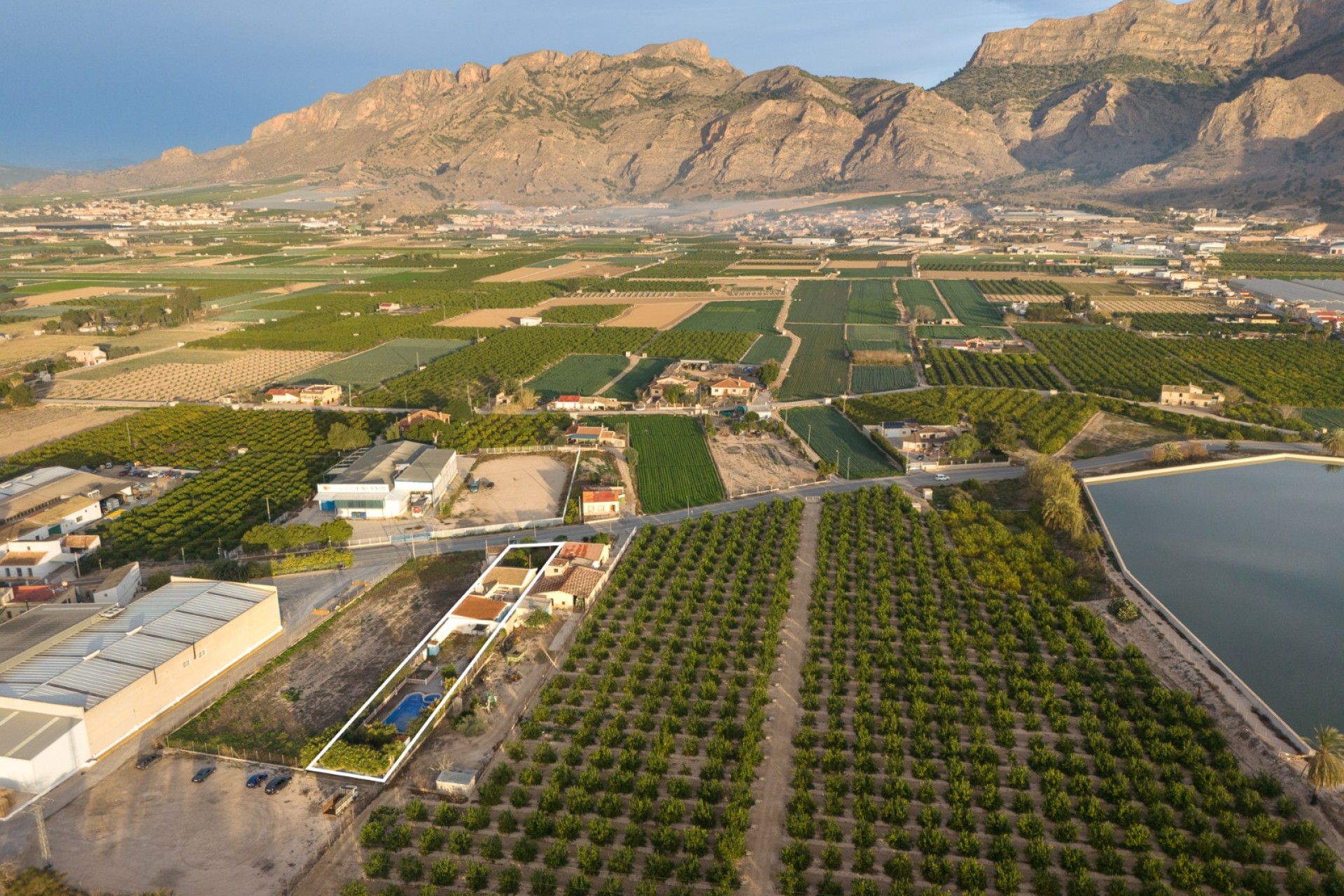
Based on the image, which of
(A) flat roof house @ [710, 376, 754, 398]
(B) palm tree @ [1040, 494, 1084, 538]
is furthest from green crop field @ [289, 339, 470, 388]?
(B) palm tree @ [1040, 494, 1084, 538]

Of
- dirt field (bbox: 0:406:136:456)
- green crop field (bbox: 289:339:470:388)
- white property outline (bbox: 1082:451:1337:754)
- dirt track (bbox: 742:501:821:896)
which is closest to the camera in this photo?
dirt track (bbox: 742:501:821:896)

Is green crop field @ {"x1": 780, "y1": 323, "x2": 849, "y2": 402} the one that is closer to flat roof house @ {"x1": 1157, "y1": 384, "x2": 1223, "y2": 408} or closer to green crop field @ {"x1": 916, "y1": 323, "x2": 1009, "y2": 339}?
green crop field @ {"x1": 916, "y1": 323, "x2": 1009, "y2": 339}

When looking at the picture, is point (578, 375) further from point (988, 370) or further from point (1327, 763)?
point (1327, 763)

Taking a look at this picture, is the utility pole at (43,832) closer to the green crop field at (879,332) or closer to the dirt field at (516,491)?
the dirt field at (516,491)

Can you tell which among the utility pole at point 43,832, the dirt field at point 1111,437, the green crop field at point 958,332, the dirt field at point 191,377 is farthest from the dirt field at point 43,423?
the green crop field at point 958,332

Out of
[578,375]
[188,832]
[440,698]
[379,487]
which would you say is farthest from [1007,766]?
[578,375]
